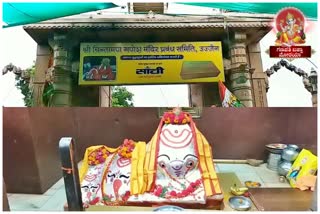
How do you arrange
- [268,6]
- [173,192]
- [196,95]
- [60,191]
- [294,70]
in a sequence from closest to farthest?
[268,6] → [294,70] → [173,192] → [196,95] → [60,191]

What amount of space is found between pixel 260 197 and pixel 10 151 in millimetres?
1919

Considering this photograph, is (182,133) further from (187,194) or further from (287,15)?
(287,15)

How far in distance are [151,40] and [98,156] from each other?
3.22 ft

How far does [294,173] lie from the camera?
7.79 ft

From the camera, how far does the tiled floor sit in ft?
5.94

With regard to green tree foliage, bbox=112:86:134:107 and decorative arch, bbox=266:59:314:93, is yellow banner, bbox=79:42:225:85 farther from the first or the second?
decorative arch, bbox=266:59:314:93

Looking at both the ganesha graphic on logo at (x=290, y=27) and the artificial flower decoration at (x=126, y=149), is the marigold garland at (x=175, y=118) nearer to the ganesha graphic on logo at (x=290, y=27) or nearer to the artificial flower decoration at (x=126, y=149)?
the artificial flower decoration at (x=126, y=149)

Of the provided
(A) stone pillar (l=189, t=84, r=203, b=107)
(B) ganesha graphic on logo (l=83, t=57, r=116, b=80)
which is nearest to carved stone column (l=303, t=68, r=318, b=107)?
(A) stone pillar (l=189, t=84, r=203, b=107)

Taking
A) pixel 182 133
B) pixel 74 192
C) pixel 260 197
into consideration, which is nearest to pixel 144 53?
pixel 182 133

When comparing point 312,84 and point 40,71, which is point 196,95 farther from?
point 40,71

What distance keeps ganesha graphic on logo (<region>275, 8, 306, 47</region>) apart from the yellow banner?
468 mm

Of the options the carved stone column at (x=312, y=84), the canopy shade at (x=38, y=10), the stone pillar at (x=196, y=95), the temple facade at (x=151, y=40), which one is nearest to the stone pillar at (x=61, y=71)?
the temple facade at (x=151, y=40)

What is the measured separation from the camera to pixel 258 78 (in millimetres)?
2000

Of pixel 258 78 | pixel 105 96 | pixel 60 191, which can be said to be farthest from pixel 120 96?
pixel 258 78
